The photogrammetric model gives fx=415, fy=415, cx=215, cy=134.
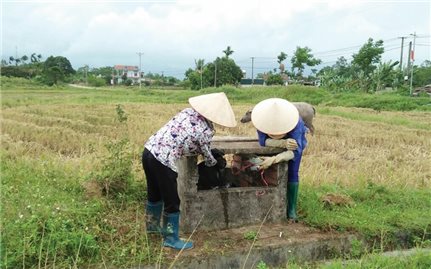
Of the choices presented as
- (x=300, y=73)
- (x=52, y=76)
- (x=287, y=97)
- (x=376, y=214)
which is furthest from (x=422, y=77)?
(x=376, y=214)

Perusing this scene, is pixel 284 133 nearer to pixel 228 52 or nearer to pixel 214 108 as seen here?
pixel 214 108

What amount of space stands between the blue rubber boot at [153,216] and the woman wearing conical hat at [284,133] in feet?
3.81

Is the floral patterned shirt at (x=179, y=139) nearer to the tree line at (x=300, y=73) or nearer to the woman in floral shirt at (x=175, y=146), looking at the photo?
the woman in floral shirt at (x=175, y=146)

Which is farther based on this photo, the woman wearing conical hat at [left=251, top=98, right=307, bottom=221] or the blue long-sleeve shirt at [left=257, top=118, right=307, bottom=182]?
the blue long-sleeve shirt at [left=257, top=118, right=307, bottom=182]

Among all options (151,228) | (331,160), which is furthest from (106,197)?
(331,160)

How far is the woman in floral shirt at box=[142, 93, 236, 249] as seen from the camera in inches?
145

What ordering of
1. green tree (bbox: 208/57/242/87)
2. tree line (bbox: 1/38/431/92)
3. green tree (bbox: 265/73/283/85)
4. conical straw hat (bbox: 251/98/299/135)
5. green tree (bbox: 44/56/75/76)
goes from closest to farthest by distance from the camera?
conical straw hat (bbox: 251/98/299/135) → tree line (bbox: 1/38/431/92) → green tree (bbox: 208/57/242/87) → green tree (bbox: 265/73/283/85) → green tree (bbox: 44/56/75/76)

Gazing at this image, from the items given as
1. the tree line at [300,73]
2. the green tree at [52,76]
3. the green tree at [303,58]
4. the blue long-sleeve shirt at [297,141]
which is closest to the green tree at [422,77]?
the tree line at [300,73]

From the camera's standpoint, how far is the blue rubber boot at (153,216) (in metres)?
3.97

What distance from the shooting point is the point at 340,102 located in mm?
24891

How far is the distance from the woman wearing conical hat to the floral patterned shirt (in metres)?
0.82

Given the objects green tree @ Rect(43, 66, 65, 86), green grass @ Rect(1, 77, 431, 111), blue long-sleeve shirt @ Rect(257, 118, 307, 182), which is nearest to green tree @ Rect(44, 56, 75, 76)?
green tree @ Rect(43, 66, 65, 86)

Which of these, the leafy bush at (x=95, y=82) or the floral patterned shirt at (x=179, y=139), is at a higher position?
the leafy bush at (x=95, y=82)

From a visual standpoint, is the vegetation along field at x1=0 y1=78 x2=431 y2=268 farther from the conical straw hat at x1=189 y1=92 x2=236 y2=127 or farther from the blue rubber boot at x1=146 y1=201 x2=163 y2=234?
the conical straw hat at x1=189 y1=92 x2=236 y2=127
